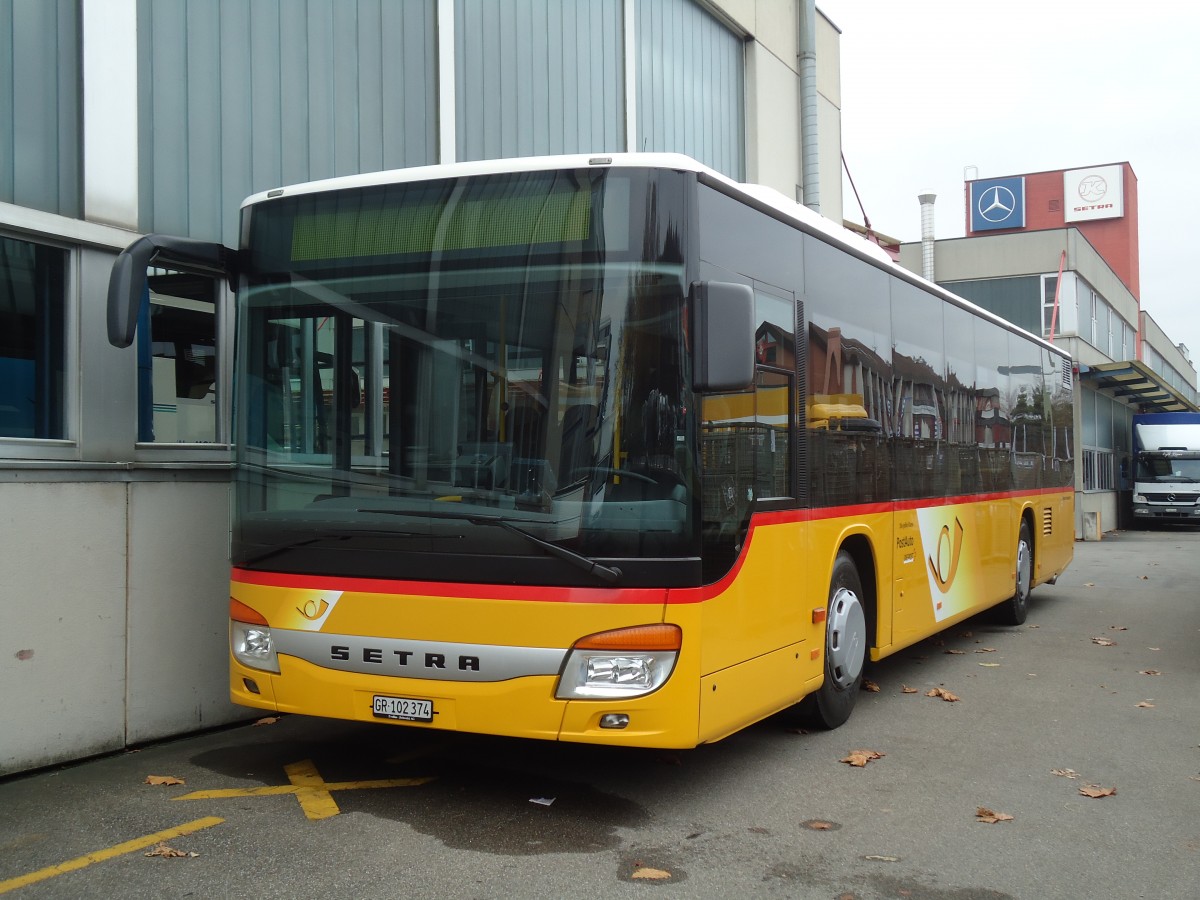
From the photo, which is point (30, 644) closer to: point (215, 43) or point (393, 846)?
point (393, 846)

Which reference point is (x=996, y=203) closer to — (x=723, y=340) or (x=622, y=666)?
(x=723, y=340)

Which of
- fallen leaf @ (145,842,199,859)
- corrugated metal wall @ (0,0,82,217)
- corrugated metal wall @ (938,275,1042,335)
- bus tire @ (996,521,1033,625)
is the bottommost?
fallen leaf @ (145,842,199,859)

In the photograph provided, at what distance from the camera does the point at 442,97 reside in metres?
10.1

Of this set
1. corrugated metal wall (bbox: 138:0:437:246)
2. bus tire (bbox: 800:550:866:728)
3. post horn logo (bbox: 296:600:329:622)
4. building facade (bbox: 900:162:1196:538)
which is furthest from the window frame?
building facade (bbox: 900:162:1196:538)

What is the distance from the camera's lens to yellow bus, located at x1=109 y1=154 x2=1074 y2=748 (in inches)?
206

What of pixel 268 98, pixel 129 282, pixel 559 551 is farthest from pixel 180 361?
pixel 559 551

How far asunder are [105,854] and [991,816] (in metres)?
3.98

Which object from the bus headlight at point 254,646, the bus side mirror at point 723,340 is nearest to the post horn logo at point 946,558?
the bus side mirror at point 723,340

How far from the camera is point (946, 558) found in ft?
31.9

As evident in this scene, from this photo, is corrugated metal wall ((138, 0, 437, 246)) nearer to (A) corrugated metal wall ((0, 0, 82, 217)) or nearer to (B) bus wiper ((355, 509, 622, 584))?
(A) corrugated metal wall ((0, 0, 82, 217))

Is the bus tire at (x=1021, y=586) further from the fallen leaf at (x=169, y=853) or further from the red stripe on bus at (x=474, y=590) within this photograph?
the fallen leaf at (x=169, y=853)

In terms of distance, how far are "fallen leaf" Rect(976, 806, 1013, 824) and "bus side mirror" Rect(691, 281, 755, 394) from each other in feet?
7.66

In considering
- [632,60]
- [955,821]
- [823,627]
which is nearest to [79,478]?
[823,627]

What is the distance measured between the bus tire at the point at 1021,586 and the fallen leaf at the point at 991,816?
7.01m
